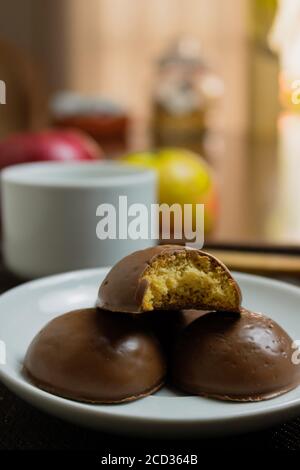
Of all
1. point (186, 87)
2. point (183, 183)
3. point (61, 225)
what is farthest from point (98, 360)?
point (186, 87)

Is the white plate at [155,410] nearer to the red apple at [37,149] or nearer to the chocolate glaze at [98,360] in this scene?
the chocolate glaze at [98,360]

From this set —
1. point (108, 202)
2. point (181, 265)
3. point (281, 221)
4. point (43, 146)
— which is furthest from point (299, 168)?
point (181, 265)

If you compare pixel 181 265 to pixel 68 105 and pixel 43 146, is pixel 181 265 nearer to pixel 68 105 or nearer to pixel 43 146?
pixel 43 146

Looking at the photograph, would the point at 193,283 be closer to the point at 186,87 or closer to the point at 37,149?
the point at 37,149

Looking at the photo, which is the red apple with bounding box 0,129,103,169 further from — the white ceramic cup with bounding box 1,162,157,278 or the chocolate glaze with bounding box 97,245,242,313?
the chocolate glaze with bounding box 97,245,242,313

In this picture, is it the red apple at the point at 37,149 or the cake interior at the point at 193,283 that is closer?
the cake interior at the point at 193,283

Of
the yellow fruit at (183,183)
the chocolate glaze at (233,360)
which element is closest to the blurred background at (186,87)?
the yellow fruit at (183,183)
